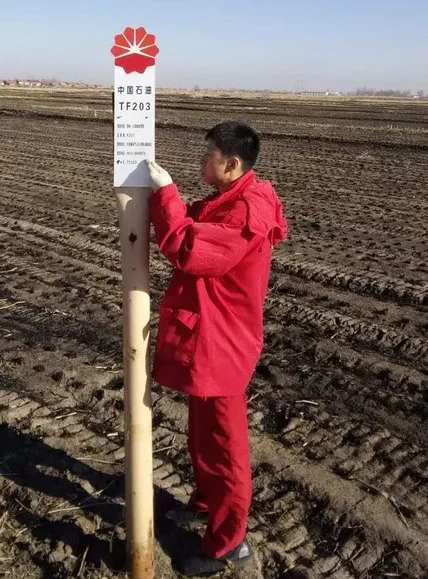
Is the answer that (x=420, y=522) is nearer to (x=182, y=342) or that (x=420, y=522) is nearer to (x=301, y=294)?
(x=182, y=342)

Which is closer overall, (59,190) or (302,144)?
(59,190)

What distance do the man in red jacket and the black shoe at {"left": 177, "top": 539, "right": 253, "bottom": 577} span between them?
0.16 metres

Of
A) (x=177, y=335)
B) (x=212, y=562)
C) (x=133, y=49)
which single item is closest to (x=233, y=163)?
(x=133, y=49)

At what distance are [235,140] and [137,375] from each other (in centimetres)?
99

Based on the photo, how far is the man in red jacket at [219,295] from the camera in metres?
2.45

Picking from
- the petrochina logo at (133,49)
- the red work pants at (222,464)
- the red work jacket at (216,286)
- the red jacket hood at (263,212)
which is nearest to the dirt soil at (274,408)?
the red work pants at (222,464)

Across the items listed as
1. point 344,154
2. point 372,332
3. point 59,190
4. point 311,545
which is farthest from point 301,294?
point 344,154

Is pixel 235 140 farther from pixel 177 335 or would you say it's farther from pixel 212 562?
pixel 212 562

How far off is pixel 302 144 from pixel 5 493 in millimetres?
17304

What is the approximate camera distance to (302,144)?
770 inches

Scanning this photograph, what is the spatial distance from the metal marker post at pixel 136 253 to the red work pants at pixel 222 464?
0.78 feet

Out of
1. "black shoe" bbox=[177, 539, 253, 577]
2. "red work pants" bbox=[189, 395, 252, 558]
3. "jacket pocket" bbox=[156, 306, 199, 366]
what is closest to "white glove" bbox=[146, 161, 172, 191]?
"jacket pocket" bbox=[156, 306, 199, 366]

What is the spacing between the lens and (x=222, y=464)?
9.16 ft

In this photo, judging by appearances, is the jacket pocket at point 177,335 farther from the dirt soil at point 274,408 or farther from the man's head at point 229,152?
the dirt soil at point 274,408
